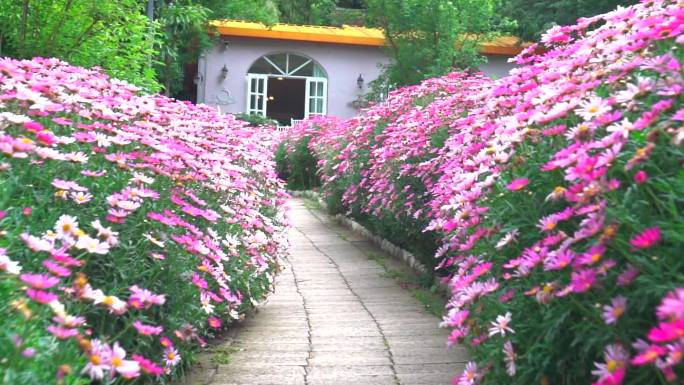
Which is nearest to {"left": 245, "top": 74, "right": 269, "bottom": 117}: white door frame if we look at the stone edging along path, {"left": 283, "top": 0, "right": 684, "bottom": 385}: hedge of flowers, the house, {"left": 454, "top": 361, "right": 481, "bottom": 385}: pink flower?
the house

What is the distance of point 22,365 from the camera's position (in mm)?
1589

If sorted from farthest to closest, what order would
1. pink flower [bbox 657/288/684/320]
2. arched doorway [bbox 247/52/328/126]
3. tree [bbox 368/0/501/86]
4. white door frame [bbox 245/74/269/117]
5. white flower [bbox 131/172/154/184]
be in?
1. arched doorway [bbox 247/52/328/126]
2. white door frame [bbox 245/74/269/117]
3. tree [bbox 368/0/501/86]
4. white flower [bbox 131/172/154/184]
5. pink flower [bbox 657/288/684/320]

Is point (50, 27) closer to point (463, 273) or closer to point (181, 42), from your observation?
point (463, 273)

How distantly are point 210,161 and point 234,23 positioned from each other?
59.0ft

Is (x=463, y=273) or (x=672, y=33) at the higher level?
(x=672, y=33)

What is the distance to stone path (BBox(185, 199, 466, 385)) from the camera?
11.6 ft

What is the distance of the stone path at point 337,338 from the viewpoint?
3.55 metres

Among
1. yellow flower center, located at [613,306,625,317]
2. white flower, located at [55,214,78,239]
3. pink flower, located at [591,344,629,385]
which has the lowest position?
pink flower, located at [591,344,629,385]

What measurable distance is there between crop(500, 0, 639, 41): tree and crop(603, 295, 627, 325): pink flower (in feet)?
57.1

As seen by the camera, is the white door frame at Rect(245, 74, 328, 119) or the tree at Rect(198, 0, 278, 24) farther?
the tree at Rect(198, 0, 278, 24)

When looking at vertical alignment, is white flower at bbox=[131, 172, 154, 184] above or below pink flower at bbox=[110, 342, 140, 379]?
above

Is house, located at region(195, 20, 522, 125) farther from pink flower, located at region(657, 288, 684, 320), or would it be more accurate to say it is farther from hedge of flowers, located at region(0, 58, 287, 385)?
pink flower, located at region(657, 288, 684, 320)

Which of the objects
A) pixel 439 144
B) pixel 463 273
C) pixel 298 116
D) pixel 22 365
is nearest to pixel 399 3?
pixel 298 116

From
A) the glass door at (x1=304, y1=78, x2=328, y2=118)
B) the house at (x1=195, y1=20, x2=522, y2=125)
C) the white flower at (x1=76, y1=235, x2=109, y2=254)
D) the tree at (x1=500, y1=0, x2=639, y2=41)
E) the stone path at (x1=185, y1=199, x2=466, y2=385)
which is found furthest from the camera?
the glass door at (x1=304, y1=78, x2=328, y2=118)
